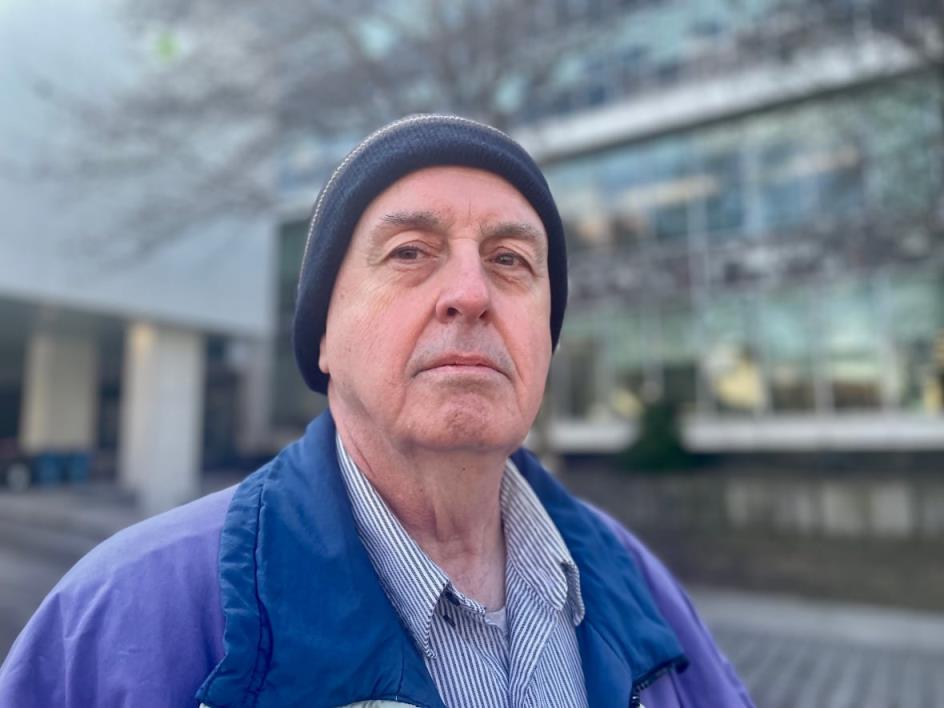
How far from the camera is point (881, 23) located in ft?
22.5

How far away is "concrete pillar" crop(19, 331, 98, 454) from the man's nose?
15.4 m

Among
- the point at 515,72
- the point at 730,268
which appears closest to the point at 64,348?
the point at 515,72

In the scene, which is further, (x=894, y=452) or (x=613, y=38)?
(x=894, y=452)

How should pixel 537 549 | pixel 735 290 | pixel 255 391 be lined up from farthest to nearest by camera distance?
pixel 255 391, pixel 735 290, pixel 537 549

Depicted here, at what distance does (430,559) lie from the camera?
4.06 feet

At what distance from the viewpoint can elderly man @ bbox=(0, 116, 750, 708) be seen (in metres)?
0.97

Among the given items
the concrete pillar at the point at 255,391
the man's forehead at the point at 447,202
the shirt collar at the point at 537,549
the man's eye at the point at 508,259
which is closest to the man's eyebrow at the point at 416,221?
the man's forehead at the point at 447,202

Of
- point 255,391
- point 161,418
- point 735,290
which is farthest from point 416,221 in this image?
point 255,391

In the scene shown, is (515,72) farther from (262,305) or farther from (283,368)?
(283,368)

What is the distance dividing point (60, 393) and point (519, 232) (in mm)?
16348

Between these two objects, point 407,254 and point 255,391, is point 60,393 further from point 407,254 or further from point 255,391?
point 407,254

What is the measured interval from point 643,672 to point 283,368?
21.5 metres

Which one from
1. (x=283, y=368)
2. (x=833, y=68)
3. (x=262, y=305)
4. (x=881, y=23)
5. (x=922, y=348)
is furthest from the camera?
(x=283, y=368)

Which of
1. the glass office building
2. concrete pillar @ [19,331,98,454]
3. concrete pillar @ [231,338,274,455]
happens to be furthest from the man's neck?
concrete pillar @ [231,338,274,455]
